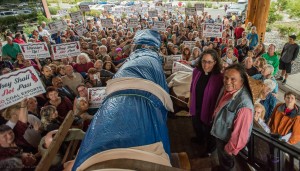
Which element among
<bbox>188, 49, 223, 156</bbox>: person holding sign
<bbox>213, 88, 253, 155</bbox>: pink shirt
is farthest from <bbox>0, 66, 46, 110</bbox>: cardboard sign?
<bbox>213, 88, 253, 155</bbox>: pink shirt

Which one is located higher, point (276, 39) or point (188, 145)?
point (276, 39)

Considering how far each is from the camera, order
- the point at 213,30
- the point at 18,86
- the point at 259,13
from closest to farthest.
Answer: the point at 18,86 < the point at 213,30 < the point at 259,13

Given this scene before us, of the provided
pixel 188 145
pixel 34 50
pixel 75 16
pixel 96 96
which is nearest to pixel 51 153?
pixel 188 145

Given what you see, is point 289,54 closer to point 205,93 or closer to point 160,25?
point 160,25

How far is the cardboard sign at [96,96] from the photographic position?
4211 millimetres

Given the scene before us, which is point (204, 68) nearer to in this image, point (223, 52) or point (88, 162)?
point (88, 162)

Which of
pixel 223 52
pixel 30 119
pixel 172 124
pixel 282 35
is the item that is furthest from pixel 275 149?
pixel 282 35

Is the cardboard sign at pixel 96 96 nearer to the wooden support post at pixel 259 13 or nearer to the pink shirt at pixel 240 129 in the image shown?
the pink shirt at pixel 240 129

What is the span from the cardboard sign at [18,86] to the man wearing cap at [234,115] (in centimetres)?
332

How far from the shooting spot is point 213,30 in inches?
302

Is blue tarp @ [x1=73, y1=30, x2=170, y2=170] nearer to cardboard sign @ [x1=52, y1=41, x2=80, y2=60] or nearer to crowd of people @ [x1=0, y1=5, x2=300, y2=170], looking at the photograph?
crowd of people @ [x1=0, y1=5, x2=300, y2=170]

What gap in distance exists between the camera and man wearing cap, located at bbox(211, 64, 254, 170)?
2240 mm

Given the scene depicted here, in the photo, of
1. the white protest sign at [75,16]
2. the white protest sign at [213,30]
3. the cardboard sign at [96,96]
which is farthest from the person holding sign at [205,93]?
the white protest sign at [75,16]

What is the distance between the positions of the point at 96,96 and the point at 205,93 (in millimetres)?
2199
